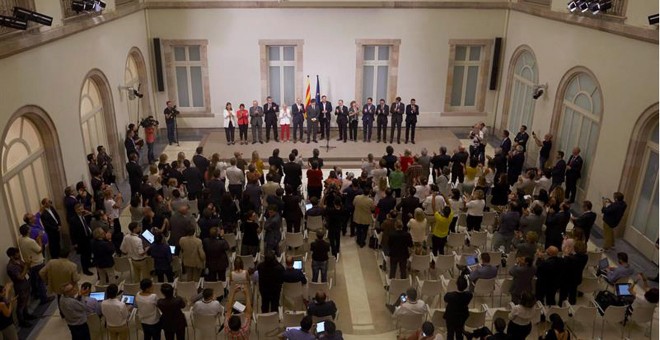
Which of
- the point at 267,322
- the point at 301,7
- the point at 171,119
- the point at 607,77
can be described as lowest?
the point at 267,322

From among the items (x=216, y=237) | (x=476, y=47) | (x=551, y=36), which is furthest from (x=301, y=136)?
(x=216, y=237)

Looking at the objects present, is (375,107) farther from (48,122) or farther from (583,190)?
(48,122)

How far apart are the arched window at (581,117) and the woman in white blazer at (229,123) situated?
32.9 ft

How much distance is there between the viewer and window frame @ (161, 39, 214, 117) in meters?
18.5

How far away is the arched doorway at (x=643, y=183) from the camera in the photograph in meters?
11.5

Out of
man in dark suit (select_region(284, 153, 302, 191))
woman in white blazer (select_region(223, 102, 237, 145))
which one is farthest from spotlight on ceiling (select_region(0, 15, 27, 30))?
woman in white blazer (select_region(223, 102, 237, 145))

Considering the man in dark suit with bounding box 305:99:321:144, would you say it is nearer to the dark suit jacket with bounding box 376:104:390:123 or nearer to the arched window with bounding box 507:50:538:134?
the dark suit jacket with bounding box 376:104:390:123

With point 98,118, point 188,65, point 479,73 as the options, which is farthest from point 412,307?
point 188,65

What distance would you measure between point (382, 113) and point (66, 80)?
9503 millimetres

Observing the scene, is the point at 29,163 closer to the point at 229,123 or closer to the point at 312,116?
the point at 229,123

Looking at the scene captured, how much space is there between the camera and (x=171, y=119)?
58.4 ft

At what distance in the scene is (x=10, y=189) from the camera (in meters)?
A: 10.1

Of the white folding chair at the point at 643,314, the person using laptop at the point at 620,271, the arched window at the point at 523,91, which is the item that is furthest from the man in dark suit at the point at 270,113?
the white folding chair at the point at 643,314

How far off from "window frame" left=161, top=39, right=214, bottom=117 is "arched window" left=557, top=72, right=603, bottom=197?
1148 cm
